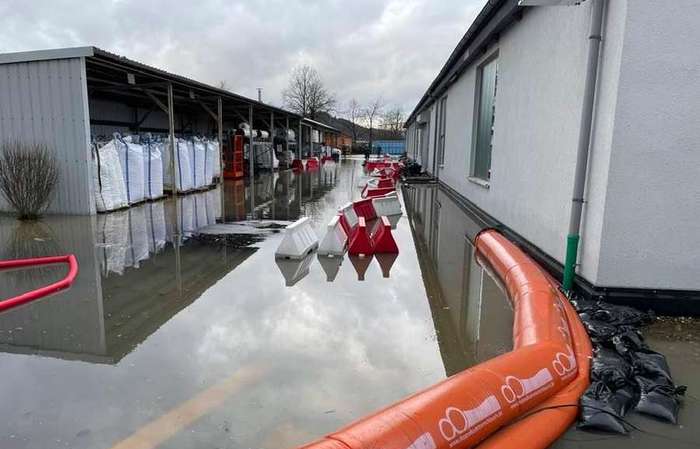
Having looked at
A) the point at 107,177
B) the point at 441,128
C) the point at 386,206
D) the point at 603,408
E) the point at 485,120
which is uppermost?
the point at 441,128

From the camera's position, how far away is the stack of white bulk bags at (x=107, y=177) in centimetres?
986

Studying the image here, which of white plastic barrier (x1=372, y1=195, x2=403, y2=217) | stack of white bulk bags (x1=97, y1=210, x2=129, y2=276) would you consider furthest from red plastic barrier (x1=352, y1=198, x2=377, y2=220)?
stack of white bulk bags (x1=97, y1=210, x2=129, y2=276)

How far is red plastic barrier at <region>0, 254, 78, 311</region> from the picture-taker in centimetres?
456

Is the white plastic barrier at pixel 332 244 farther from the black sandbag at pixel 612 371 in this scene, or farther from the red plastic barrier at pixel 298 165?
the red plastic barrier at pixel 298 165

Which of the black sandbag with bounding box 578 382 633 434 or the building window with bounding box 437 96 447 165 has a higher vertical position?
the building window with bounding box 437 96 447 165

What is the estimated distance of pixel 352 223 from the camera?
830 cm

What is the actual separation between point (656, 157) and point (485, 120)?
22.5 ft

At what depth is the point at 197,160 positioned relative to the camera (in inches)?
593

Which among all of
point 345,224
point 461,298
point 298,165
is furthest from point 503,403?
point 298,165

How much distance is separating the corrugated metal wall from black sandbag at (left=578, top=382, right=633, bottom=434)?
968 centimetres

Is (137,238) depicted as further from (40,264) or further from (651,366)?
(651,366)

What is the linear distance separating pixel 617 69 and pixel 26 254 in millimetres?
7400

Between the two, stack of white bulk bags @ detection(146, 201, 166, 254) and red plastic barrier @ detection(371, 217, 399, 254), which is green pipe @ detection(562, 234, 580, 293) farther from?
stack of white bulk bags @ detection(146, 201, 166, 254)

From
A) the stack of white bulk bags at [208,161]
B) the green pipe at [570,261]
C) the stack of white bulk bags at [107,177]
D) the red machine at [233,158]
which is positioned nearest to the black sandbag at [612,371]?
the green pipe at [570,261]
